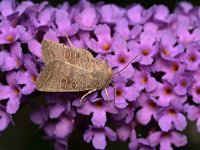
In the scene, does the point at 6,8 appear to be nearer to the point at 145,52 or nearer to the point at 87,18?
the point at 87,18

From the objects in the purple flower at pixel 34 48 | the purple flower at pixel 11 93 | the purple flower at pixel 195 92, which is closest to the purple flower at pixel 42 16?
the purple flower at pixel 34 48

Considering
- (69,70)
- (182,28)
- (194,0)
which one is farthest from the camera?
(194,0)

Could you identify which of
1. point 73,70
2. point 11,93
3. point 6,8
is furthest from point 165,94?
point 6,8

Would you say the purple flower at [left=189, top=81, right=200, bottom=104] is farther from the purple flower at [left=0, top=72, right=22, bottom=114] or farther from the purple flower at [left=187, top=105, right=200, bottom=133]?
the purple flower at [left=0, top=72, right=22, bottom=114]

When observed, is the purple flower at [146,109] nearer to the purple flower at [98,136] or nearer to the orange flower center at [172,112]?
the orange flower center at [172,112]

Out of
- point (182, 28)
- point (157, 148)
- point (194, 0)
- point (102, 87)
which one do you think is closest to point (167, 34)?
point (182, 28)

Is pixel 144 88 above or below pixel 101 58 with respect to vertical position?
below

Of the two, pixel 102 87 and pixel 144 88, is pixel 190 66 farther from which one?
pixel 102 87
